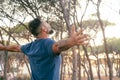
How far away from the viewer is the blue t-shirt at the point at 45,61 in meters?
2.97

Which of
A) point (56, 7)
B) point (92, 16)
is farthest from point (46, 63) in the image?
point (92, 16)

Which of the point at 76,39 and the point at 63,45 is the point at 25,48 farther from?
the point at 76,39

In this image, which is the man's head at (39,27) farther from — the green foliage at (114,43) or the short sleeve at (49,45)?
the green foliage at (114,43)

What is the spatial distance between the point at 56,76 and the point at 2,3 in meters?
16.2

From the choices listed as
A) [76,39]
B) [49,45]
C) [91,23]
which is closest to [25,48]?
[49,45]

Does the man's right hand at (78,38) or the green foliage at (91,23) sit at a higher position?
the green foliage at (91,23)

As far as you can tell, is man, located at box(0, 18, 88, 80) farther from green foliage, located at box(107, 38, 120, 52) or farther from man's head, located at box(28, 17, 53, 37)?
green foliage, located at box(107, 38, 120, 52)

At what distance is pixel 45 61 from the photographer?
3020 mm

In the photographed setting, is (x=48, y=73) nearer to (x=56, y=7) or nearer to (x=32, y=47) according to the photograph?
(x=32, y=47)

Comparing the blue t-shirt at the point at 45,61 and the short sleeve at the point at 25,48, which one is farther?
the short sleeve at the point at 25,48

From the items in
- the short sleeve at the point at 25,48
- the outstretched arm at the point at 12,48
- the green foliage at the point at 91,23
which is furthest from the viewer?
the green foliage at the point at 91,23

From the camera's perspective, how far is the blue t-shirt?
2971 mm

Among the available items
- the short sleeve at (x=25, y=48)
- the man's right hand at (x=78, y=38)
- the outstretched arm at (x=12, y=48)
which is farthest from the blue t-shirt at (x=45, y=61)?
the outstretched arm at (x=12, y=48)

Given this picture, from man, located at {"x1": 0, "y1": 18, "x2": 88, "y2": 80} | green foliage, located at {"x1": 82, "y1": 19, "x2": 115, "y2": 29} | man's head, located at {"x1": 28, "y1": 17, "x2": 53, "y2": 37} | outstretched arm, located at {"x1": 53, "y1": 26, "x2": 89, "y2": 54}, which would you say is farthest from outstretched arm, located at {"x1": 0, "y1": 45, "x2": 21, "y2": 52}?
green foliage, located at {"x1": 82, "y1": 19, "x2": 115, "y2": 29}
